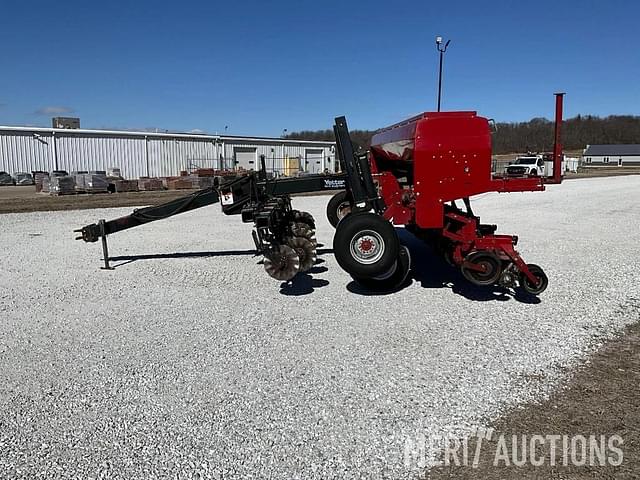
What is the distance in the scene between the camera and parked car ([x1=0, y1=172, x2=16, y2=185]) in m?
34.6

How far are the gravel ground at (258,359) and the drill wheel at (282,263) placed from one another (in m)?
0.37

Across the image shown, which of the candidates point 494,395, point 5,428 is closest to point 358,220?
point 494,395

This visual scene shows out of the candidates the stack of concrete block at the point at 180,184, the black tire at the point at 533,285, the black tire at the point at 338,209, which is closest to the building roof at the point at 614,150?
the stack of concrete block at the point at 180,184

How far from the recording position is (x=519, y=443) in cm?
296

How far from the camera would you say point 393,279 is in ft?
19.2

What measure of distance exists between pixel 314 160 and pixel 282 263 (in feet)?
153

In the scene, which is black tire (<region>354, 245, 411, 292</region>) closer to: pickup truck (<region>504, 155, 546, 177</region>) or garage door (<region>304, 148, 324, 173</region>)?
pickup truck (<region>504, 155, 546, 177</region>)

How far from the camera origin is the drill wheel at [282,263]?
5348 mm

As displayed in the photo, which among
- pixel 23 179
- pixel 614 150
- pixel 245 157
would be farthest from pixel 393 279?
pixel 614 150

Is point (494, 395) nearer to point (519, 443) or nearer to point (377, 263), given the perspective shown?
point (519, 443)

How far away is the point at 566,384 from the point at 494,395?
1.92 feet

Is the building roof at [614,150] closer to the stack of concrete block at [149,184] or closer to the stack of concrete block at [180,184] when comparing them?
the stack of concrete block at [180,184]

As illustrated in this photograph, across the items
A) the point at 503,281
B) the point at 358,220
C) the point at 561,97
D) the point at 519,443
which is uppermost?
the point at 561,97

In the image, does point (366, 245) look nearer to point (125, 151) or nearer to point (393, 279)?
point (393, 279)
